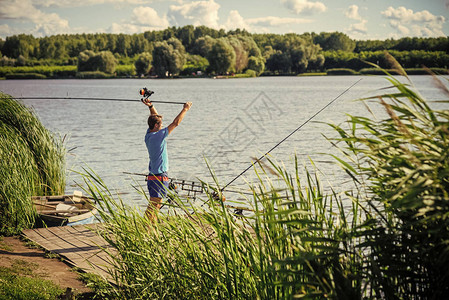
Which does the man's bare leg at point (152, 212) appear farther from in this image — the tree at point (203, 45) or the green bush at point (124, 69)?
the green bush at point (124, 69)

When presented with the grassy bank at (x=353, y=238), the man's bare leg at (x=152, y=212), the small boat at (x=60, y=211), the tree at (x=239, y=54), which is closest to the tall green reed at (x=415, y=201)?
the grassy bank at (x=353, y=238)

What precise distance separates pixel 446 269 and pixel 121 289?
2.97 meters

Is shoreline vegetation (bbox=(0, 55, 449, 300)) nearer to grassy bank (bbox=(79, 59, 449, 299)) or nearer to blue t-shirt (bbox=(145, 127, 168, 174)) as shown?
grassy bank (bbox=(79, 59, 449, 299))

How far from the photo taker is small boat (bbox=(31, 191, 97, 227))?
8609 millimetres

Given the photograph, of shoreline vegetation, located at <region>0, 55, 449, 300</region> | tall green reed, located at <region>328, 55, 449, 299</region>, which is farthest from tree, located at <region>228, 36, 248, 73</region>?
tall green reed, located at <region>328, 55, 449, 299</region>

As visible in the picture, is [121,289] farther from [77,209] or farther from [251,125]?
[251,125]

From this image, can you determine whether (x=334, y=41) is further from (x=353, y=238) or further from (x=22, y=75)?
(x=353, y=238)

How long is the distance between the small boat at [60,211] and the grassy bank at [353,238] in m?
4.70

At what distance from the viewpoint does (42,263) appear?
22.4 feet

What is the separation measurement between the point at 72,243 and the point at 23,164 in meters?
2.22

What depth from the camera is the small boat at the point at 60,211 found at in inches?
339

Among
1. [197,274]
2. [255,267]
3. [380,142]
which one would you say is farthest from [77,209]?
[380,142]

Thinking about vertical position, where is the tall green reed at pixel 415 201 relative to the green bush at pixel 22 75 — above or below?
below

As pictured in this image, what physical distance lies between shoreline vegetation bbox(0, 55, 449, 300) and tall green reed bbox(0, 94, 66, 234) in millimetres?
4616
